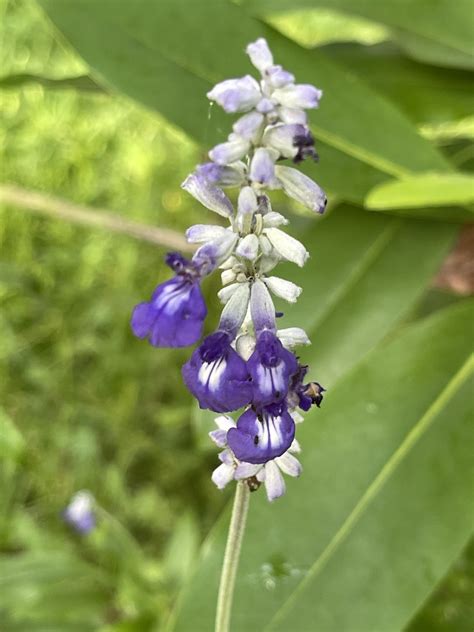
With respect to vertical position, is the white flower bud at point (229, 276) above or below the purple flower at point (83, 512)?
above

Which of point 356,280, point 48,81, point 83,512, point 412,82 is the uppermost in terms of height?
point 412,82

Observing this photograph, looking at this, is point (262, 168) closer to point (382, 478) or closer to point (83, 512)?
point (382, 478)

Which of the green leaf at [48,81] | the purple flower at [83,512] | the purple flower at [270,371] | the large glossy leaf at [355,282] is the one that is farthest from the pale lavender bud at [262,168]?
the purple flower at [83,512]

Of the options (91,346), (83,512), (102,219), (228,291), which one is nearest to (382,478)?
(228,291)

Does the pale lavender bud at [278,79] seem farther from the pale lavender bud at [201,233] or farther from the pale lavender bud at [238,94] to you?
the pale lavender bud at [201,233]

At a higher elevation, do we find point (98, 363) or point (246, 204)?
point (98, 363)

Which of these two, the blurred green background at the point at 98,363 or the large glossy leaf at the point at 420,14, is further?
the blurred green background at the point at 98,363

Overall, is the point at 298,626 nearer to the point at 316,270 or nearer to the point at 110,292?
the point at 316,270
